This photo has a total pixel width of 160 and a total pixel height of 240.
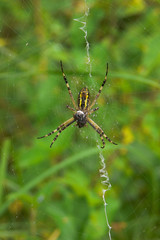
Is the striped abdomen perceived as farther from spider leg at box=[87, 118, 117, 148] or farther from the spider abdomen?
spider leg at box=[87, 118, 117, 148]

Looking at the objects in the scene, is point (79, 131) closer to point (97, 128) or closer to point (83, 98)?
point (97, 128)

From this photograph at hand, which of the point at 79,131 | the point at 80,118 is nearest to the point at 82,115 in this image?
the point at 80,118

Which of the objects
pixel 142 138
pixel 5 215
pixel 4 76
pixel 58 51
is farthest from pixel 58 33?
pixel 5 215

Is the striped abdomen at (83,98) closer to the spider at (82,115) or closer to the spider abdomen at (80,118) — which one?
the spider at (82,115)

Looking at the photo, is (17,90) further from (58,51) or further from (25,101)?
(58,51)

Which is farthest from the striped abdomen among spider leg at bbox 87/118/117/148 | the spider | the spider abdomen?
spider leg at bbox 87/118/117/148

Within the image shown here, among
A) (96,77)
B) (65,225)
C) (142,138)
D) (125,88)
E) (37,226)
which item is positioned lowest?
(65,225)

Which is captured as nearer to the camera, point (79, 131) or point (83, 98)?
point (83, 98)

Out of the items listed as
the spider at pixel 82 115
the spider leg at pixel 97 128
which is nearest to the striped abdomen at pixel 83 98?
the spider at pixel 82 115
